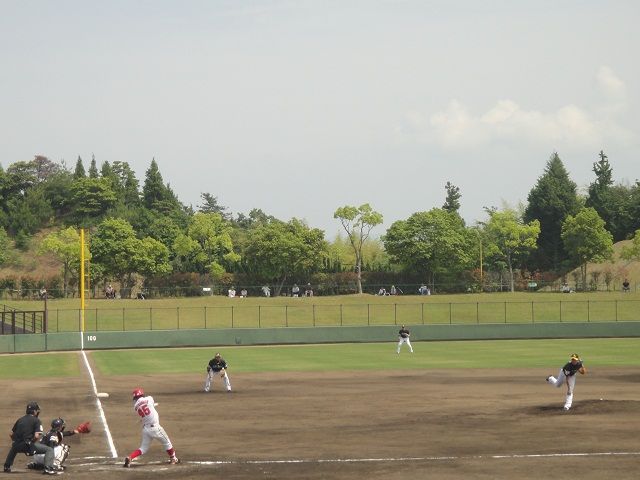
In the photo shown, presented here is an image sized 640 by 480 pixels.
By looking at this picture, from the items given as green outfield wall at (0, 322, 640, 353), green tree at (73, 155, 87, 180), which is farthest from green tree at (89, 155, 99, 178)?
green outfield wall at (0, 322, 640, 353)

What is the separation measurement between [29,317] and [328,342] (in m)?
29.1

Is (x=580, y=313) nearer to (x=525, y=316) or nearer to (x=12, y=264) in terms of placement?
(x=525, y=316)

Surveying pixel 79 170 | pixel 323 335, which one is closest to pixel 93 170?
pixel 79 170

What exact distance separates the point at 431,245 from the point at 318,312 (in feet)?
79.3

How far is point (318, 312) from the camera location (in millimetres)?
94375

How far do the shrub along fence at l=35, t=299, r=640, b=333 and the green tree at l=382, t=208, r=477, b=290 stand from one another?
16482mm

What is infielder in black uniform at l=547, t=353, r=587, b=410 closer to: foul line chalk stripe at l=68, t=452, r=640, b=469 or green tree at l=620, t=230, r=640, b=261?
foul line chalk stripe at l=68, t=452, r=640, b=469

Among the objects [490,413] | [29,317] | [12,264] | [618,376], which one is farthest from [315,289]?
[490,413]

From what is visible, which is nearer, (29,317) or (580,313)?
(29,317)

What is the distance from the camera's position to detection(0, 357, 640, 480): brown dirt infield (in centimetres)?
2019

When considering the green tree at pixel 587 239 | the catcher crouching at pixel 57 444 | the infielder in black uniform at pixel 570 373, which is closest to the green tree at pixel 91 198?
the green tree at pixel 587 239

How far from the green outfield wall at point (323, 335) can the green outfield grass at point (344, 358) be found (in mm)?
2927

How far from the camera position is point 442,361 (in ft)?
165

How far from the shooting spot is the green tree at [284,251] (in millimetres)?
114562
